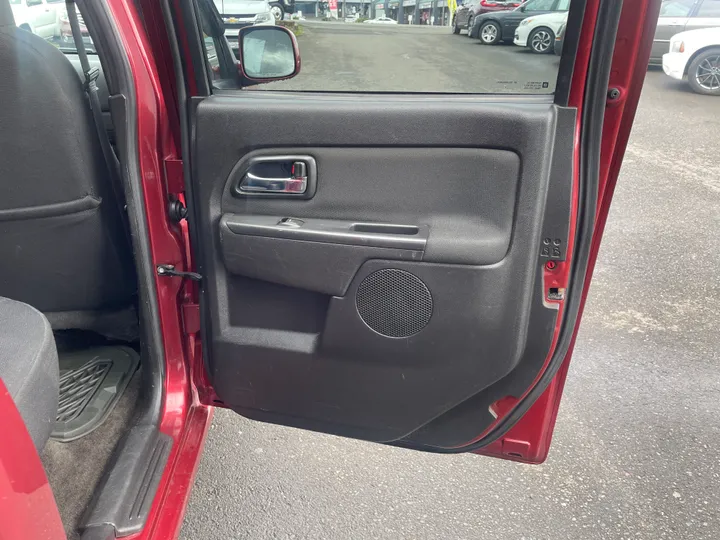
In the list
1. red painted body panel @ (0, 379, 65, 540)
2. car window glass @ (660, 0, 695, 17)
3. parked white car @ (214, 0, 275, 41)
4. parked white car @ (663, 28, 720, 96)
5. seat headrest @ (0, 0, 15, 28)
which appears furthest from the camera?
car window glass @ (660, 0, 695, 17)

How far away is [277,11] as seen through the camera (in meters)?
1.52

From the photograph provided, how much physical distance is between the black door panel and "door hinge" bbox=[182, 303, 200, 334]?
0.09 meters

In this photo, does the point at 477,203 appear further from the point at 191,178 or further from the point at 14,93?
the point at 14,93

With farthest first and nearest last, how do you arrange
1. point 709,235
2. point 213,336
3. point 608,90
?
point 709,235
point 213,336
point 608,90

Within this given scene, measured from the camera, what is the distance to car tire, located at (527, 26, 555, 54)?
1.30m

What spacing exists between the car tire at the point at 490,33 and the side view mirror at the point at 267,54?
481 millimetres

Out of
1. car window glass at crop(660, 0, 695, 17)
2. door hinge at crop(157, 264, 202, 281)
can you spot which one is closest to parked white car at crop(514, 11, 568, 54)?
door hinge at crop(157, 264, 202, 281)

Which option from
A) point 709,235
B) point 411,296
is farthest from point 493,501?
point 709,235

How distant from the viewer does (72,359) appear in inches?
74.5

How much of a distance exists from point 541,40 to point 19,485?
1353mm

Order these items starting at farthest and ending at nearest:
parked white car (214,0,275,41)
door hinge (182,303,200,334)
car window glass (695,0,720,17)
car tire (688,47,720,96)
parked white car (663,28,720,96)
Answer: car window glass (695,0,720,17)
car tire (688,47,720,96)
parked white car (663,28,720,96)
door hinge (182,303,200,334)
parked white car (214,0,275,41)

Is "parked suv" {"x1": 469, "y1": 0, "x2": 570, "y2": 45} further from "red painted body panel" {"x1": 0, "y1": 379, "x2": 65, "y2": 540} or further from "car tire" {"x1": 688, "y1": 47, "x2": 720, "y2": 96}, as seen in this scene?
"car tire" {"x1": 688, "y1": 47, "x2": 720, "y2": 96}

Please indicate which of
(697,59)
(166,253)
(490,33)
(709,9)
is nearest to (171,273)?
(166,253)

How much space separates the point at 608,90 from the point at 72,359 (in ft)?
5.76
